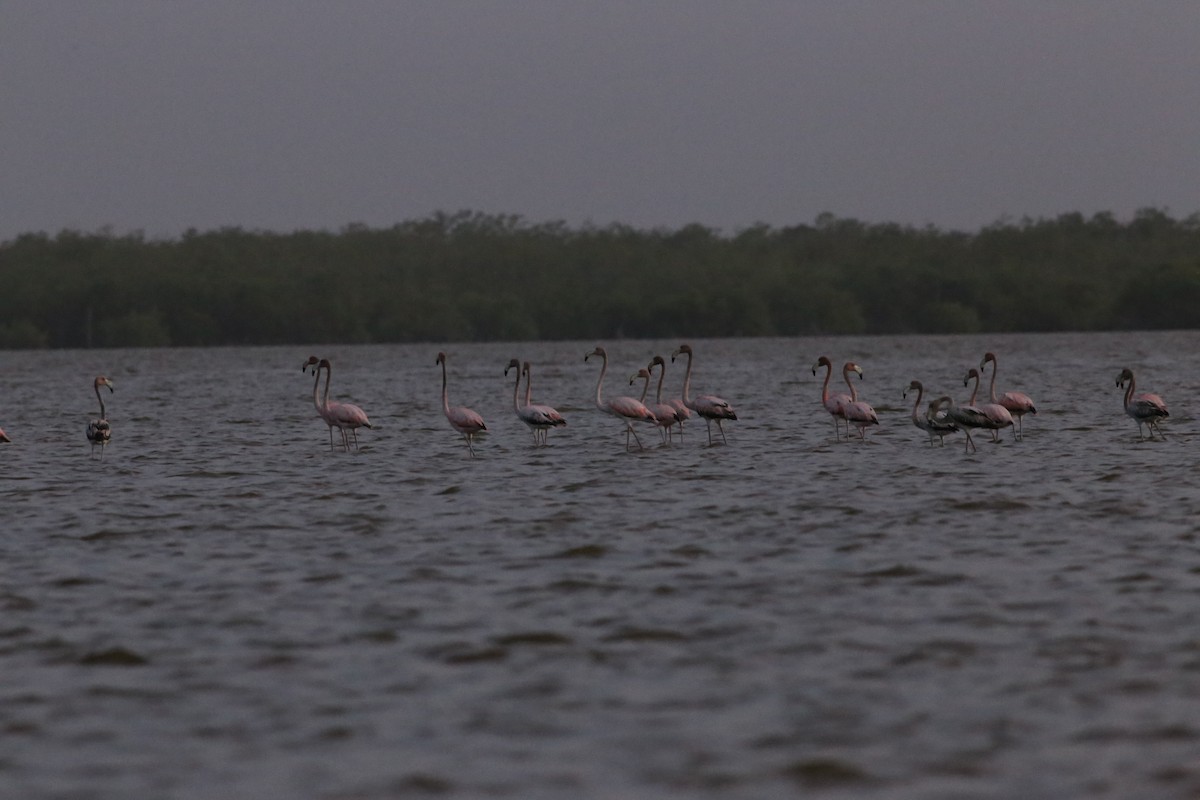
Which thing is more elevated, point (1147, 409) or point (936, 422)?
point (1147, 409)

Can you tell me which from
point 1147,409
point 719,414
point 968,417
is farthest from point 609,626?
point 1147,409

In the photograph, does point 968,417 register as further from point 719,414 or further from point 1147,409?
point 719,414

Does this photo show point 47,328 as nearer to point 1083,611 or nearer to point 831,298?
point 831,298

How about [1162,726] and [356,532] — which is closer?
[1162,726]

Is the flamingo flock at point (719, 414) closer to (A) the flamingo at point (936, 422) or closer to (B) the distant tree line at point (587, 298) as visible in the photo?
(A) the flamingo at point (936, 422)

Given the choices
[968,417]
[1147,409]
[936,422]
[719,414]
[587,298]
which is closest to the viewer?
[968,417]

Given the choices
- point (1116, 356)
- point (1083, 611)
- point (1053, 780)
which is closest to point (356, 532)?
point (1083, 611)

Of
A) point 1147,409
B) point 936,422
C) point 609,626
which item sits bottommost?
point 609,626

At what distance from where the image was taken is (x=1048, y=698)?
26.5 ft

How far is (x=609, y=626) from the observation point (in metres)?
9.96

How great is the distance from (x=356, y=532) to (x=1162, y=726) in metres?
7.89

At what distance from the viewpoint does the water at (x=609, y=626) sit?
7188mm

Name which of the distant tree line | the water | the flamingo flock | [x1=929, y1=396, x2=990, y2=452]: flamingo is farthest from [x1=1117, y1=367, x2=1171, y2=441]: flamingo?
the distant tree line

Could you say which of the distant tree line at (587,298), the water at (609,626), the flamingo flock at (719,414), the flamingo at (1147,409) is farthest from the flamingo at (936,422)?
the distant tree line at (587,298)
